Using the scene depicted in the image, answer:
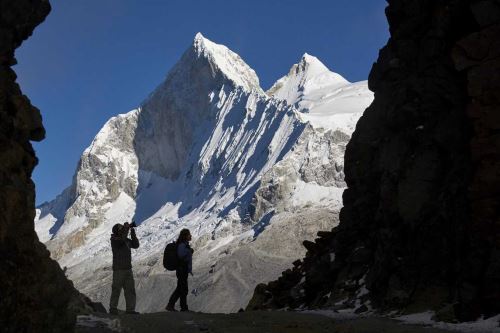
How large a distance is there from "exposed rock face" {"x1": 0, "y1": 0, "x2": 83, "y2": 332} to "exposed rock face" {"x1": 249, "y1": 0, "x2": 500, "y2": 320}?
8.94 meters

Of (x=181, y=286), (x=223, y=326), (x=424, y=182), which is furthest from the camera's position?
(x=424, y=182)

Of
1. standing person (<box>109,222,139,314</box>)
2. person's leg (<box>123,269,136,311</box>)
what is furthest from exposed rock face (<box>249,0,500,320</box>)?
standing person (<box>109,222,139,314</box>)

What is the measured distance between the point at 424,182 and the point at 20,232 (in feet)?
43.1

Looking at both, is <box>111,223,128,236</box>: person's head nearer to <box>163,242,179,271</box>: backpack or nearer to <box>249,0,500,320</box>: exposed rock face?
<box>163,242,179,271</box>: backpack

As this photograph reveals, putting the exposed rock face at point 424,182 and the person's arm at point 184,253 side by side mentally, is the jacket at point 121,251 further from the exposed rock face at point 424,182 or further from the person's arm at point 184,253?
the exposed rock face at point 424,182

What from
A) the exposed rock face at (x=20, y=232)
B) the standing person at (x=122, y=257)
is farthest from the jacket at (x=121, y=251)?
the exposed rock face at (x=20, y=232)

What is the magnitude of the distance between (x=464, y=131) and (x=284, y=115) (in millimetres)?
174566

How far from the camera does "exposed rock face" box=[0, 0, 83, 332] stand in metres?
6.05

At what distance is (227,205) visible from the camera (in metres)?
170

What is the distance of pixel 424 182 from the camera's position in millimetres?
17469

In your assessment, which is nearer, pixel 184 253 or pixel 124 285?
pixel 124 285

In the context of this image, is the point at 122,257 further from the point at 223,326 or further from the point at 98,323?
the point at 98,323

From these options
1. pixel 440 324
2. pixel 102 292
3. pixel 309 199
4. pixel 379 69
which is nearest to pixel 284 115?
pixel 309 199

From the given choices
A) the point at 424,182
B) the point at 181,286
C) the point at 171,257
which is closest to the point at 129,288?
the point at 171,257
